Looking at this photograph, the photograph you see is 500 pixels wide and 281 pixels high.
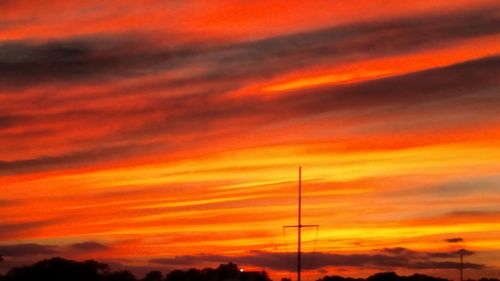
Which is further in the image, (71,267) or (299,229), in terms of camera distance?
(71,267)

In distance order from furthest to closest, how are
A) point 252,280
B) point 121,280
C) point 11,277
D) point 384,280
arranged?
1. point 384,280
2. point 121,280
3. point 11,277
4. point 252,280

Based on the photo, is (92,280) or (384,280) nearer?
(92,280)

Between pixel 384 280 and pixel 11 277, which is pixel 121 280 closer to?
pixel 11 277

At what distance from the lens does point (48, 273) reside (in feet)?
360

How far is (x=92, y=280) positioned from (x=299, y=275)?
5035 cm

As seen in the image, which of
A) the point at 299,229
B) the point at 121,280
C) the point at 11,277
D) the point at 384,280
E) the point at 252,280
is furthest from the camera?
the point at 384,280

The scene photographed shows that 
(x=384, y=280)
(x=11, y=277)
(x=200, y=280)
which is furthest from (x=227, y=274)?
(x=384, y=280)

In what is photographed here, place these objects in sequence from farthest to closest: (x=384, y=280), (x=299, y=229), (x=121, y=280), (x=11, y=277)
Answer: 1. (x=384, y=280)
2. (x=121, y=280)
3. (x=11, y=277)
4. (x=299, y=229)

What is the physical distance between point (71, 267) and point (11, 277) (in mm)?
7310

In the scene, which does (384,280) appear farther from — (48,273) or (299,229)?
(299,229)

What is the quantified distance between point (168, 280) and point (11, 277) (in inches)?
661

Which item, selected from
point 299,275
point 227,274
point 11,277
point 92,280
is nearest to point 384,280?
point 227,274

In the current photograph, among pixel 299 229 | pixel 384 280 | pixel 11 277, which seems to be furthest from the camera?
pixel 384 280

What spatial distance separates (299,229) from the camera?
6525 cm
